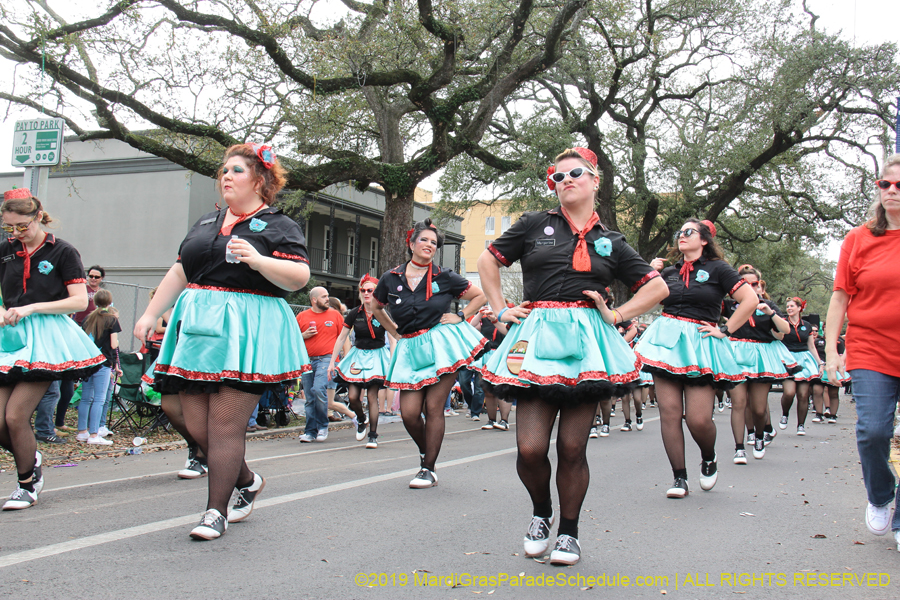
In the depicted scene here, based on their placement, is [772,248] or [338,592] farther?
[772,248]

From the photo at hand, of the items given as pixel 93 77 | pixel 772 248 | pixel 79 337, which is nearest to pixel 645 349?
pixel 79 337

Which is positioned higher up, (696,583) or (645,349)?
(645,349)

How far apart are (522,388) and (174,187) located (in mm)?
26191

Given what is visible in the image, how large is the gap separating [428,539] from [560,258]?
1755 millimetres

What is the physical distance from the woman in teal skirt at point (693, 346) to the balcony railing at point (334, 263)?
28184 millimetres

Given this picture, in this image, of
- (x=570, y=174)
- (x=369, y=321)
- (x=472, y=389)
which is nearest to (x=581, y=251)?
(x=570, y=174)

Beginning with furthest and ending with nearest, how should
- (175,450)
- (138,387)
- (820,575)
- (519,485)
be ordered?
(138,387), (175,450), (519,485), (820,575)

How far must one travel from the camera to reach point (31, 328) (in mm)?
5102

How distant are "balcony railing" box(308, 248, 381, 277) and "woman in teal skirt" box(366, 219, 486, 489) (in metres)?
27.1

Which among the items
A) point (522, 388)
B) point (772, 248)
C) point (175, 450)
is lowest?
point (175, 450)

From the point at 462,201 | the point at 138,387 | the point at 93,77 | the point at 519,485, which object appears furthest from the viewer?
the point at 462,201

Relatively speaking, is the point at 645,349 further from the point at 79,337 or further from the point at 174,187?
the point at 174,187

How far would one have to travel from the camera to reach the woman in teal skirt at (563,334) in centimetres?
375

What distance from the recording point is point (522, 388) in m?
3.76
